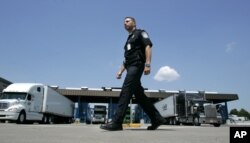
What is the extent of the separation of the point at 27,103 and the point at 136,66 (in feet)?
53.6

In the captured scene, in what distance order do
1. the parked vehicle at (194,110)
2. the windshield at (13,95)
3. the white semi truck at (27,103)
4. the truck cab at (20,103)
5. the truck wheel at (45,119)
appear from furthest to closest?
1. the parked vehicle at (194,110)
2. the truck wheel at (45,119)
3. the windshield at (13,95)
4. the white semi truck at (27,103)
5. the truck cab at (20,103)

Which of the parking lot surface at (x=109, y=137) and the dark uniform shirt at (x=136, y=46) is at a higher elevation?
the dark uniform shirt at (x=136, y=46)

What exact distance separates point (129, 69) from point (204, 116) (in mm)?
21984

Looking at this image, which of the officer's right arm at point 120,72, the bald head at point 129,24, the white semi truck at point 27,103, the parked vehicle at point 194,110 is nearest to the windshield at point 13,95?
the white semi truck at point 27,103

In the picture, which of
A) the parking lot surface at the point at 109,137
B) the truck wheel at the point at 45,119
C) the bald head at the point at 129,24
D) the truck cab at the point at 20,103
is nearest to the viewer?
the parking lot surface at the point at 109,137

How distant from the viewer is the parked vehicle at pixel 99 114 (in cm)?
4072

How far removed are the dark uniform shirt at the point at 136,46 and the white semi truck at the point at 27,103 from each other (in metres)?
14.9

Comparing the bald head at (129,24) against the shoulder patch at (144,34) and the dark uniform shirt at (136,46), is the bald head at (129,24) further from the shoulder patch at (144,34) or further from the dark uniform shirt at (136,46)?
the shoulder patch at (144,34)

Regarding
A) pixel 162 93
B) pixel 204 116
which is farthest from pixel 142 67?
pixel 162 93

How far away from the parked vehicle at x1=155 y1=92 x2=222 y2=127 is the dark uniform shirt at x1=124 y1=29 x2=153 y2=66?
71.4ft

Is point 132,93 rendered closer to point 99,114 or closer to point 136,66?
point 136,66

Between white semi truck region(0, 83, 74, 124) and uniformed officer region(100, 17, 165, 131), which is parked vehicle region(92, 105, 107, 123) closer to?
white semi truck region(0, 83, 74, 124)

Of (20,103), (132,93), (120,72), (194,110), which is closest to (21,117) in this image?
(20,103)

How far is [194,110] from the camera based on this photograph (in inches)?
1083
